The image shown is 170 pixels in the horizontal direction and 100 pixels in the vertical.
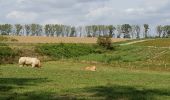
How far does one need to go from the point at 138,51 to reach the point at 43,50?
20.3 metres

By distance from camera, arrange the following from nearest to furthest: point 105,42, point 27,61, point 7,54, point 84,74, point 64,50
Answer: point 84,74 < point 27,61 < point 7,54 < point 64,50 < point 105,42

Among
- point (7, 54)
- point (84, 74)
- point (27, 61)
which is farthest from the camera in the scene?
point (7, 54)

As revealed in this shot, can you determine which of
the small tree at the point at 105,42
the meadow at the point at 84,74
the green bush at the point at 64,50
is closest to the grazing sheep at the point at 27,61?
the meadow at the point at 84,74

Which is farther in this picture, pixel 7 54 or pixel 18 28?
pixel 18 28

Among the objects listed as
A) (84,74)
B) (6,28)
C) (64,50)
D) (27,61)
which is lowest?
(64,50)

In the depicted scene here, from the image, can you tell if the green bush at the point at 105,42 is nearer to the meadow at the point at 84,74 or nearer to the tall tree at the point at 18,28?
the meadow at the point at 84,74

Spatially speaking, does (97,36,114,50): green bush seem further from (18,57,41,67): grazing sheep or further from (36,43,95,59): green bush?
(18,57,41,67): grazing sheep

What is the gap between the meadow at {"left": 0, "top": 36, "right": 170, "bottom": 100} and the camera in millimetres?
18547

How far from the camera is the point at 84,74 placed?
109 feet

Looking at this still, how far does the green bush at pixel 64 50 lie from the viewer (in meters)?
91.4

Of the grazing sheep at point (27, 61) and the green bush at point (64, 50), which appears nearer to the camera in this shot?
the grazing sheep at point (27, 61)

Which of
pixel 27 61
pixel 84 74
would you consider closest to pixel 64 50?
pixel 27 61

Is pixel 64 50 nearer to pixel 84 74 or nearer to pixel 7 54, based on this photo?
pixel 7 54

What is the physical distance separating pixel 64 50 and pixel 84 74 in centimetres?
6299
